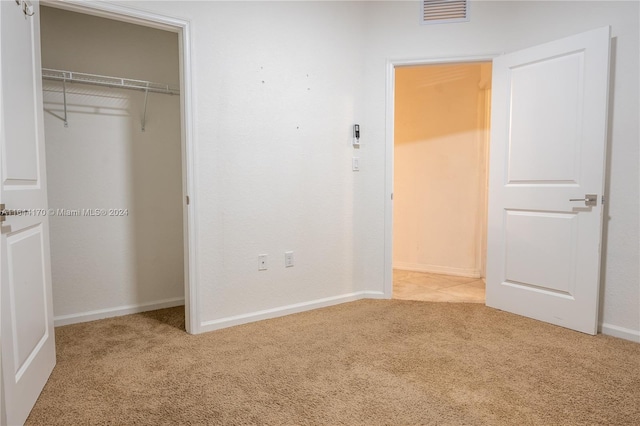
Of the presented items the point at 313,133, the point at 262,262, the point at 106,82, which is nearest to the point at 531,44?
the point at 313,133

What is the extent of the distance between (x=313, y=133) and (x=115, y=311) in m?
2.08

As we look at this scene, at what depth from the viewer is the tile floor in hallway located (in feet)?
10.9

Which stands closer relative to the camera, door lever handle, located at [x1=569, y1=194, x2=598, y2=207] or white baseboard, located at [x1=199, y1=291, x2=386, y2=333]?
door lever handle, located at [x1=569, y1=194, x2=598, y2=207]

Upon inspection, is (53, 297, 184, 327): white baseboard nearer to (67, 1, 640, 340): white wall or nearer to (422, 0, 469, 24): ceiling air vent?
(67, 1, 640, 340): white wall

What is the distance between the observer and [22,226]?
159 cm

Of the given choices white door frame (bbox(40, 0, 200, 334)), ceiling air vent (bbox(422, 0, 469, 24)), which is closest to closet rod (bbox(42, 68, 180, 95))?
white door frame (bbox(40, 0, 200, 334))

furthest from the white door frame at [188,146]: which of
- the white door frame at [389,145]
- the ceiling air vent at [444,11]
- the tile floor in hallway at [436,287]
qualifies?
the ceiling air vent at [444,11]

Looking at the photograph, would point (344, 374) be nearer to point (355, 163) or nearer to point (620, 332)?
point (355, 163)

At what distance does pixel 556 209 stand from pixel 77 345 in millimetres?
3282

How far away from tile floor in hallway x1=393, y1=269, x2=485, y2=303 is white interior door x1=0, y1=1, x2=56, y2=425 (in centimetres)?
257

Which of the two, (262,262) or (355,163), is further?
(355,163)

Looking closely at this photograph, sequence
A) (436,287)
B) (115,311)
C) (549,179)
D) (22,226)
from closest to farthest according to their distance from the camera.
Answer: (22,226)
(549,179)
(115,311)
(436,287)

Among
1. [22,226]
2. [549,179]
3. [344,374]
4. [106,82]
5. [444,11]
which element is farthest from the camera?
[444,11]

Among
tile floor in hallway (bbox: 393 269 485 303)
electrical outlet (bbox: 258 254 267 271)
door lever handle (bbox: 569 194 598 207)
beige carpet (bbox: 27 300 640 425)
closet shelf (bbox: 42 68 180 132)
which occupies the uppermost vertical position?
closet shelf (bbox: 42 68 180 132)
